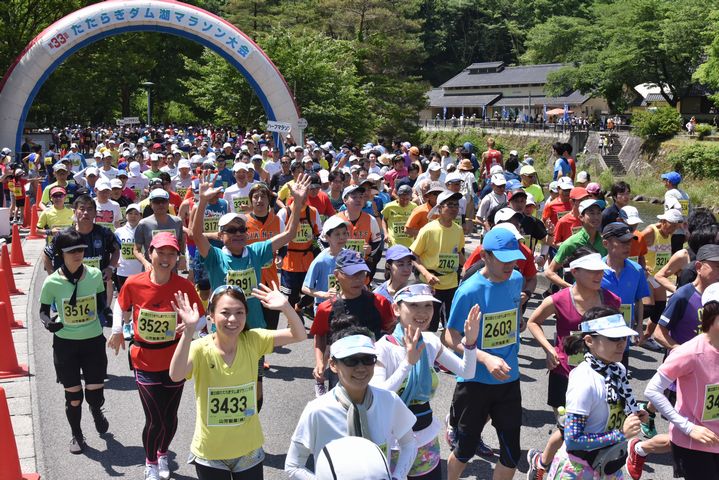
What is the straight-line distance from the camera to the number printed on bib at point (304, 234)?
8812 millimetres

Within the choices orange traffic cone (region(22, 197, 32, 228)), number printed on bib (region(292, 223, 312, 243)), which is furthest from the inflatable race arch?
number printed on bib (region(292, 223, 312, 243))

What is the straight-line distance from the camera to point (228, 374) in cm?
443

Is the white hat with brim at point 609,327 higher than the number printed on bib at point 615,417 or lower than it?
higher

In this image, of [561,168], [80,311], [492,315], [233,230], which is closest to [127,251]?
[80,311]

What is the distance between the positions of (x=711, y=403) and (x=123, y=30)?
26.2 meters

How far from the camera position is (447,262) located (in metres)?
7.83

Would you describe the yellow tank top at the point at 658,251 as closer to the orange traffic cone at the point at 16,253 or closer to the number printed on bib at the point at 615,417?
the number printed on bib at the point at 615,417

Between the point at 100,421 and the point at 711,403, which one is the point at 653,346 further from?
the point at 100,421

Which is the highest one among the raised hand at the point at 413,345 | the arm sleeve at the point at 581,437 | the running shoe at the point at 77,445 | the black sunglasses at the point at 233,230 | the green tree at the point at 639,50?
the green tree at the point at 639,50

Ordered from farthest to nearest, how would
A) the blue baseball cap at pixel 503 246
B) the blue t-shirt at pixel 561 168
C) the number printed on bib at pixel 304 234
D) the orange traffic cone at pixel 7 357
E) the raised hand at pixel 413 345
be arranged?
the blue t-shirt at pixel 561 168 → the number printed on bib at pixel 304 234 → the orange traffic cone at pixel 7 357 → the blue baseball cap at pixel 503 246 → the raised hand at pixel 413 345

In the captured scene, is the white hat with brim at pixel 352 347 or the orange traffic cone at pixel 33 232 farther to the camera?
the orange traffic cone at pixel 33 232

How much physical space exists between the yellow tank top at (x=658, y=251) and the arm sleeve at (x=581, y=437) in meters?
5.15

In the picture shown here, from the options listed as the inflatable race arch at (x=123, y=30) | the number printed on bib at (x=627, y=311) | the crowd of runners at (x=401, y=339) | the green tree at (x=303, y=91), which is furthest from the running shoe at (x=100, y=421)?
the green tree at (x=303, y=91)

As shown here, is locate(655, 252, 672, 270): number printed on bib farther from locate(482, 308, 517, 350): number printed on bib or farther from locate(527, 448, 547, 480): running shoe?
locate(527, 448, 547, 480): running shoe
